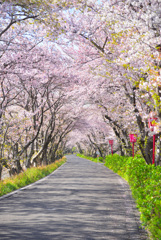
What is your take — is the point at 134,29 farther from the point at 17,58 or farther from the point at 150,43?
the point at 17,58

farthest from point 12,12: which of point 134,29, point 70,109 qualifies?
point 70,109

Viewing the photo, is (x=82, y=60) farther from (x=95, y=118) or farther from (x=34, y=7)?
(x=95, y=118)

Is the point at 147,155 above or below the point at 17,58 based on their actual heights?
below

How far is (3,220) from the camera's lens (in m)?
7.13

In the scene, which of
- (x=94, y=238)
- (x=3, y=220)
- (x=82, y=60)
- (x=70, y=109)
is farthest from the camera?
(x=70, y=109)

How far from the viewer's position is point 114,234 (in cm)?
603

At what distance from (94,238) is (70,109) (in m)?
32.5

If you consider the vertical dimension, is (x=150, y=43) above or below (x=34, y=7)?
below

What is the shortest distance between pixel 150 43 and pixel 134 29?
1509mm

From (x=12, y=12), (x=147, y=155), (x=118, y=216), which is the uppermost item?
(x=12, y=12)

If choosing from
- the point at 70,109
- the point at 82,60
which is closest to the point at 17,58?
the point at 82,60

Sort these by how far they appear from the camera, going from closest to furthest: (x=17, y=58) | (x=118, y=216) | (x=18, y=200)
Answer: (x=118, y=216)
(x=18, y=200)
(x=17, y=58)

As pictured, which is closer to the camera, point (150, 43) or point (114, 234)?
point (114, 234)

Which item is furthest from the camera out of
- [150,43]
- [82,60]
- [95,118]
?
[95,118]
